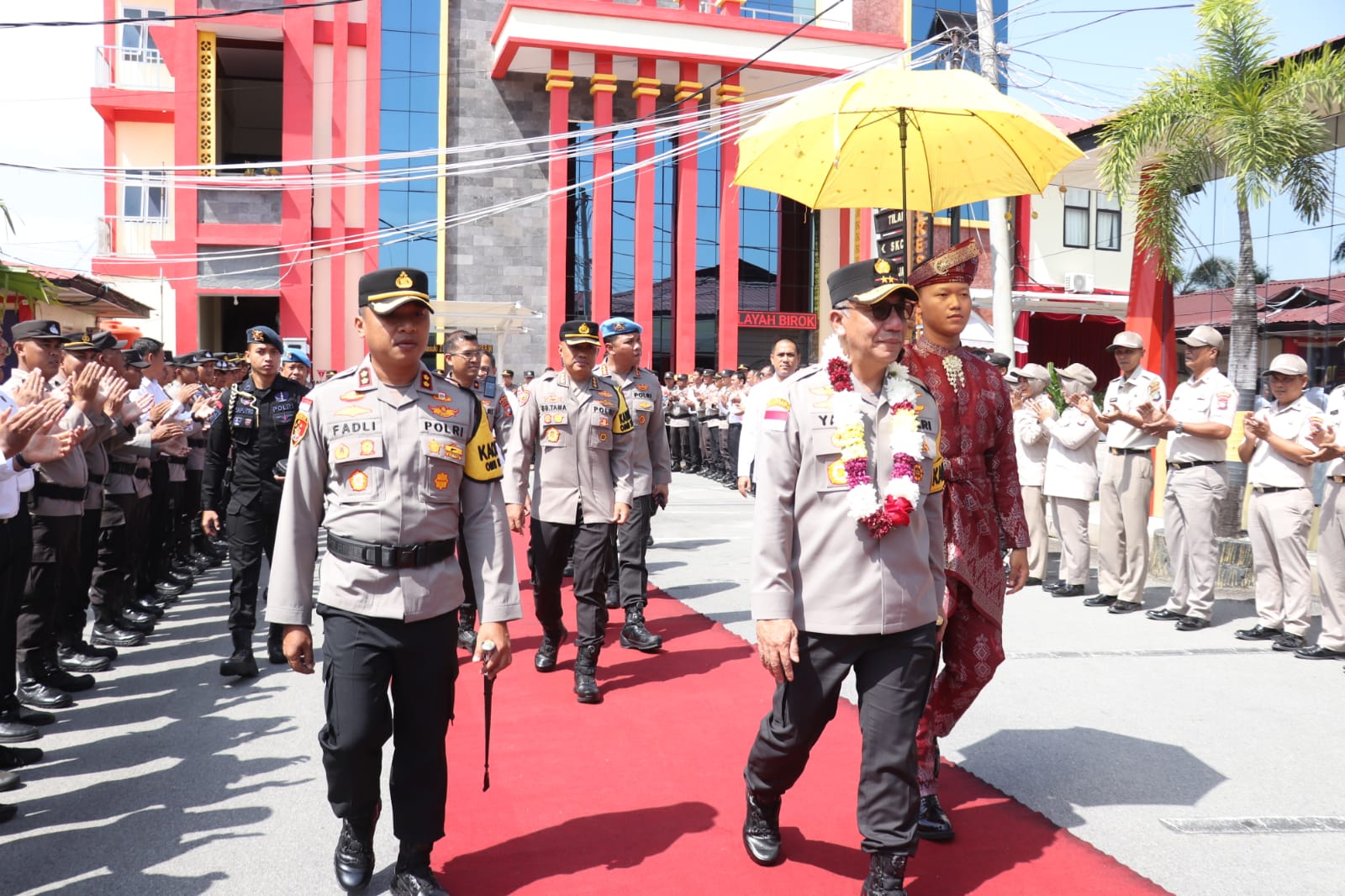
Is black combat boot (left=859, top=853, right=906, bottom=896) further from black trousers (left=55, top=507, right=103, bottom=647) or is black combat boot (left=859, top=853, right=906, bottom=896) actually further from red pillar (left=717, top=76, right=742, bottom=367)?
red pillar (left=717, top=76, right=742, bottom=367)

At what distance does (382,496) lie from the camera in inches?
144

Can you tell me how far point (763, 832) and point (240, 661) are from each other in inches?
160

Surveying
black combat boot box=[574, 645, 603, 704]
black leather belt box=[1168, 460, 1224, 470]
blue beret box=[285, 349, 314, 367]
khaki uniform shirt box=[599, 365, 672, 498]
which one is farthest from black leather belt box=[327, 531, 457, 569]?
black leather belt box=[1168, 460, 1224, 470]

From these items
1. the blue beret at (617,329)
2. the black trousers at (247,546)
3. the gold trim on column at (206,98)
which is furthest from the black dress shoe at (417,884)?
the gold trim on column at (206,98)

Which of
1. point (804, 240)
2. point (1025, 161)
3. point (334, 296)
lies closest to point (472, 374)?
point (1025, 161)

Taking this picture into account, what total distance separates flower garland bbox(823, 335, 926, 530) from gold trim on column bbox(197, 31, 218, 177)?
2818 cm

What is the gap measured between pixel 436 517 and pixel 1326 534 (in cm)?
635

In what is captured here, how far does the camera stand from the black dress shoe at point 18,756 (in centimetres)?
490

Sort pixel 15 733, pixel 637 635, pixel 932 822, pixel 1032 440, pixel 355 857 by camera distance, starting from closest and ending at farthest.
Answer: pixel 355 857
pixel 932 822
pixel 15 733
pixel 637 635
pixel 1032 440

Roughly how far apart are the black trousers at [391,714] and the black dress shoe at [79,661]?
13.3ft

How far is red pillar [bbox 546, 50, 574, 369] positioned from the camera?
96.7 feet

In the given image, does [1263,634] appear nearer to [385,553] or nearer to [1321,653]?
[1321,653]

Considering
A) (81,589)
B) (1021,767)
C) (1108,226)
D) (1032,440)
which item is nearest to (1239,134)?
(1032,440)

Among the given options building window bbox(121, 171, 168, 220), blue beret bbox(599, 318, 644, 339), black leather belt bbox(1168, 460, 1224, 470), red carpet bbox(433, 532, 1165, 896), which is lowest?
red carpet bbox(433, 532, 1165, 896)
